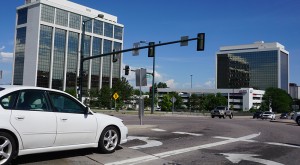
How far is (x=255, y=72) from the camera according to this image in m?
183

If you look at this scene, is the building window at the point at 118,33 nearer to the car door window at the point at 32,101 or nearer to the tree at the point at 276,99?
the tree at the point at 276,99

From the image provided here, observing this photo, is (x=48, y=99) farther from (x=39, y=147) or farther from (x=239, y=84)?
(x=239, y=84)

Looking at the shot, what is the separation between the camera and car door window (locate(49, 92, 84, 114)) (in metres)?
7.79

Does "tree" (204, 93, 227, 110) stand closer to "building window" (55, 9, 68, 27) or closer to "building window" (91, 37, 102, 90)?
"building window" (91, 37, 102, 90)

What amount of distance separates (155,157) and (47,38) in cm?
11926

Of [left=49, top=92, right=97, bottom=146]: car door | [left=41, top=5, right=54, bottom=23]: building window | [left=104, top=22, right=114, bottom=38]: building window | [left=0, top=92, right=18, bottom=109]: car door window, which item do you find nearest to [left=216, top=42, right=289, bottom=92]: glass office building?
[left=104, top=22, right=114, bottom=38]: building window

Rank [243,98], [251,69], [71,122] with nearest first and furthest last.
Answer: [71,122] < [243,98] < [251,69]

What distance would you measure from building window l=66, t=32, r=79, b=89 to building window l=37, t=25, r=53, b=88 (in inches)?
308

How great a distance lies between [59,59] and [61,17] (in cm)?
1474

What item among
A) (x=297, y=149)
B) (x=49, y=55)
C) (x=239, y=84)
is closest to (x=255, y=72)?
(x=239, y=84)

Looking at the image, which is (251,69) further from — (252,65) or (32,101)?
(32,101)

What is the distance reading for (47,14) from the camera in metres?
119

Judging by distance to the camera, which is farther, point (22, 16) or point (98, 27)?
point (98, 27)

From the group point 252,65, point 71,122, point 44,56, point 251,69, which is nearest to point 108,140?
point 71,122
